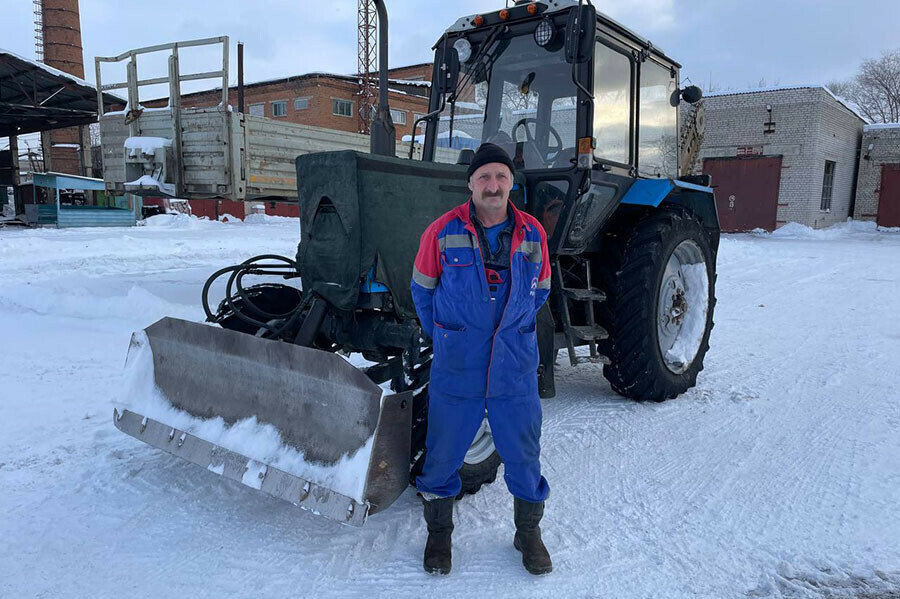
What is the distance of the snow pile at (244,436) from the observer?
2.28m

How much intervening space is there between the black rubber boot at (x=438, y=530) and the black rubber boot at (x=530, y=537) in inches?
10.5

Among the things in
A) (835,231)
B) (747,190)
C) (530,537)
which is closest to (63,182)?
(530,537)

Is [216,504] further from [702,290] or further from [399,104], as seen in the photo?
[399,104]

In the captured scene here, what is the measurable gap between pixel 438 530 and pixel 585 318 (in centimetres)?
203

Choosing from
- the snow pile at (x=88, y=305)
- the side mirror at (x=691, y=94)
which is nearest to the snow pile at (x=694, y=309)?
the side mirror at (x=691, y=94)

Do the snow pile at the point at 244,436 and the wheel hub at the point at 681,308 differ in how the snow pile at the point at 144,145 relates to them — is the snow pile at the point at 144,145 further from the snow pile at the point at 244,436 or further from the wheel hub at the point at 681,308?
the wheel hub at the point at 681,308

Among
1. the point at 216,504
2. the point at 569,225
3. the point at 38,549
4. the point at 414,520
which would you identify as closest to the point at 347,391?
the point at 414,520

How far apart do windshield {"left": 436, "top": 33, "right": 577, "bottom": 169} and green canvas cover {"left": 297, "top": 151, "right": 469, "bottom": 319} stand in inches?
41.8

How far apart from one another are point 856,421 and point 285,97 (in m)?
32.7

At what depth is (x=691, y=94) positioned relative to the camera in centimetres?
450

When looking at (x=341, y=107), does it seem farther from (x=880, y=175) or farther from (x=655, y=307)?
(x=655, y=307)

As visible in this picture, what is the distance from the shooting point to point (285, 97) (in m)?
32.4

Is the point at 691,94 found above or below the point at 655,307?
above

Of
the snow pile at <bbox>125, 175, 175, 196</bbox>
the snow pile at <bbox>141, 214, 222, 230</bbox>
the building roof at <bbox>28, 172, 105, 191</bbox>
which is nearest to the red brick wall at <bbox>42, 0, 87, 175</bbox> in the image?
the building roof at <bbox>28, 172, 105, 191</bbox>
